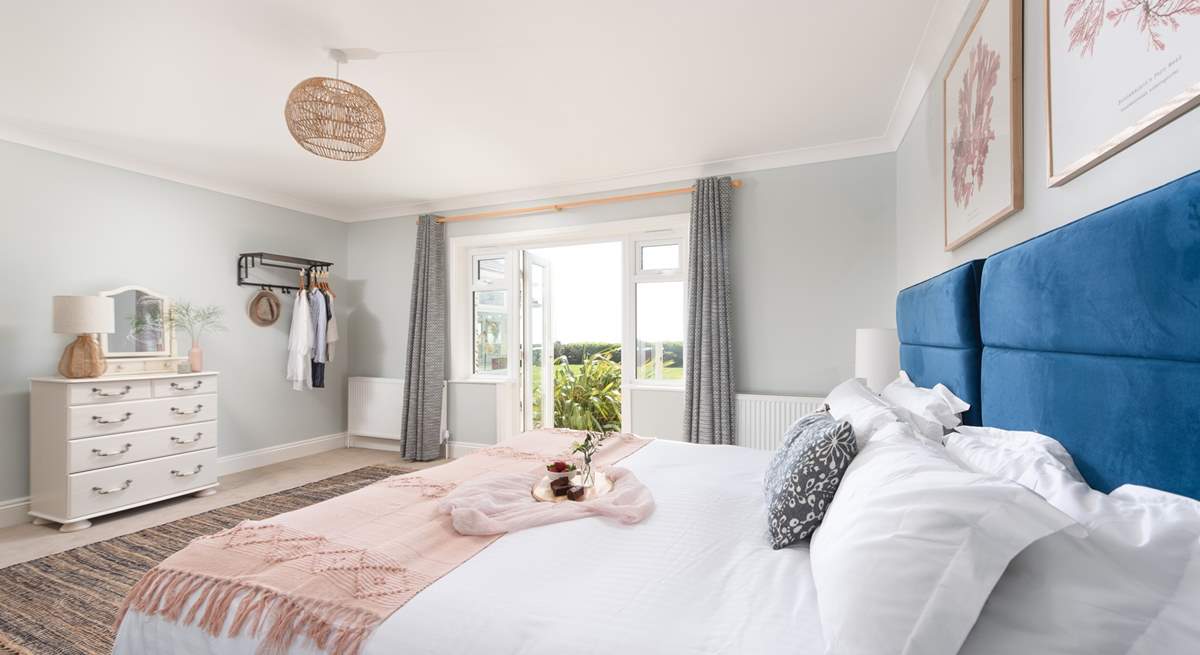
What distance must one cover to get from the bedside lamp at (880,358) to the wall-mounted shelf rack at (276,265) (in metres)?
4.66

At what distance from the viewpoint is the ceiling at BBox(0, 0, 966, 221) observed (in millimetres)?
2141

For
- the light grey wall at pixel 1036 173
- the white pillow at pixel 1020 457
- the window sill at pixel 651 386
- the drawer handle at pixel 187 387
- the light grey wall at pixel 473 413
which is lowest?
the light grey wall at pixel 473 413

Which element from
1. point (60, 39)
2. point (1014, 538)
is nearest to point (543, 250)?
point (60, 39)

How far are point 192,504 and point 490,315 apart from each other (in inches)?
109

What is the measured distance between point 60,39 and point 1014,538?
3751 millimetres

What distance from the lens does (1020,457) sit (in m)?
1.07

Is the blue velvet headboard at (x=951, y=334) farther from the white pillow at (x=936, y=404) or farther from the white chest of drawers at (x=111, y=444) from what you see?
the white chest of drawers at (x=111, y=444)

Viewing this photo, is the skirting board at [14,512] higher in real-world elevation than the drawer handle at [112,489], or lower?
lower

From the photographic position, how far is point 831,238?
143 inches

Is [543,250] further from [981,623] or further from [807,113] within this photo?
[981,623]

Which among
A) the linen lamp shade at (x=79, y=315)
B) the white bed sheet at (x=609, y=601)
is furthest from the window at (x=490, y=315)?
the white bed sheet at (x=609, y=601)

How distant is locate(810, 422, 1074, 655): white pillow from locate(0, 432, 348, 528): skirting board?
475 cm

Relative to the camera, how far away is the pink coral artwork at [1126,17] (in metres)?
0.87

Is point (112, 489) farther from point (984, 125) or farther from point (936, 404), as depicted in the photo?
point (984, 125)
